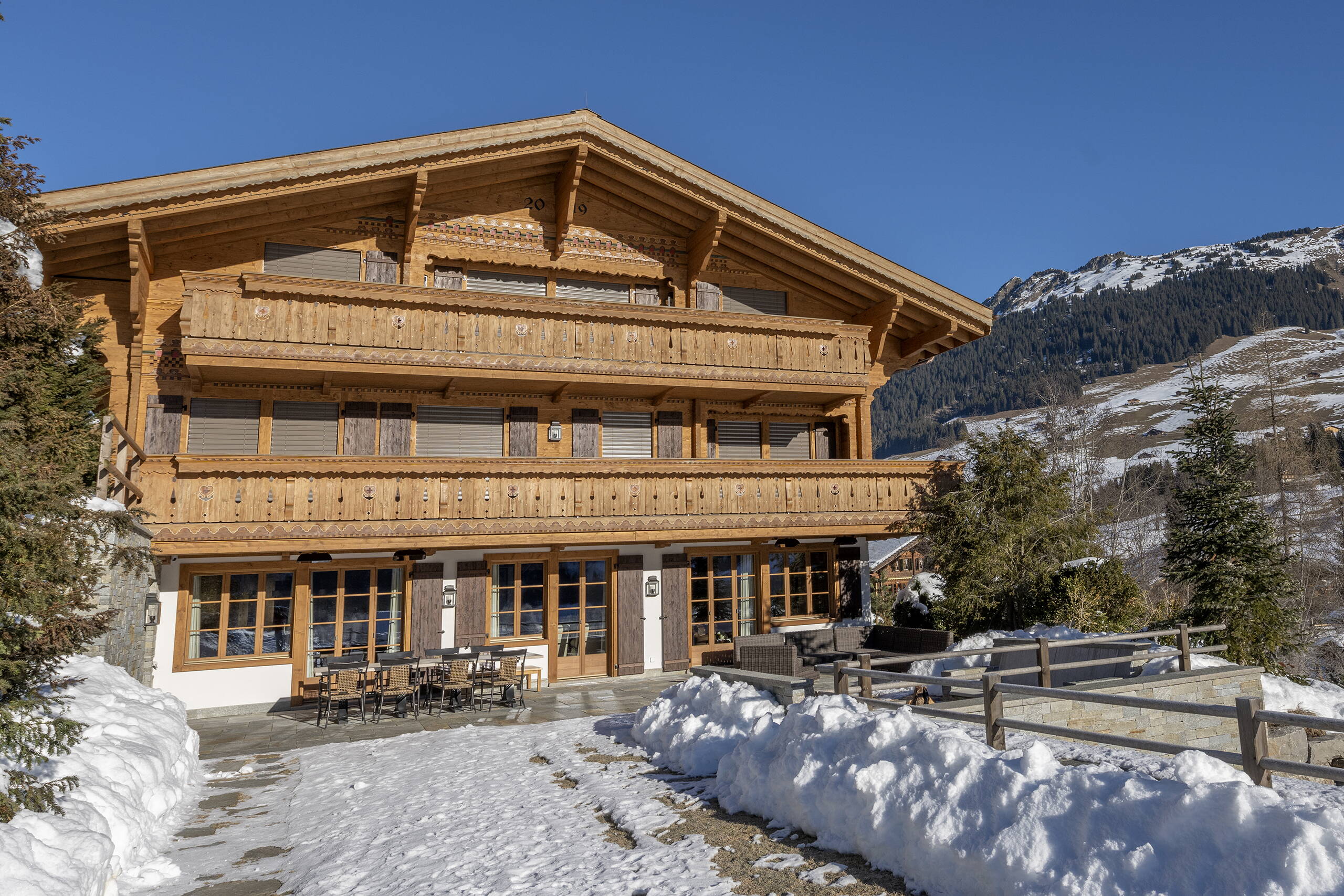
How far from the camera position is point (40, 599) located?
20.6ft

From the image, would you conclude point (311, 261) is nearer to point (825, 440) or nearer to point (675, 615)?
point (675, 615)

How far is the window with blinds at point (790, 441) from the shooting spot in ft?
71.1

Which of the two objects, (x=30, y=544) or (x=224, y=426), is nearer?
(x=30, y=544)

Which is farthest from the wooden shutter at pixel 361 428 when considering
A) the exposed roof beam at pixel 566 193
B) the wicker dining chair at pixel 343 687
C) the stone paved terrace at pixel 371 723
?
the exposed roof beam at pixel 566 193

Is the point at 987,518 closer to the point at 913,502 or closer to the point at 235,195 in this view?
the point at 913,502

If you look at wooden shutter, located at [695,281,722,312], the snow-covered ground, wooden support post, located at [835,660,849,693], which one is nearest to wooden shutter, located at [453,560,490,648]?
the snow-covered ground

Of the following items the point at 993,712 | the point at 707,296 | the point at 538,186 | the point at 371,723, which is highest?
the point at 538,186

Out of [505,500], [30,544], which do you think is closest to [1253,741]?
[30,544]

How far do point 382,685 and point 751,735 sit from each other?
27.8ft

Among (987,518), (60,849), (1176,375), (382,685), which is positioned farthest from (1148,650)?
(1176,375)

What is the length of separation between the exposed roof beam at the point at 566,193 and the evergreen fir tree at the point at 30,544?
13084 millimetres

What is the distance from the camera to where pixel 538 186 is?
805 inches

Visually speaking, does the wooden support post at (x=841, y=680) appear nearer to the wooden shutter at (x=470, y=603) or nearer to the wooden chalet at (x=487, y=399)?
the wooden chalet at (x=487, y=399)

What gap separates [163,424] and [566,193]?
9.90m
